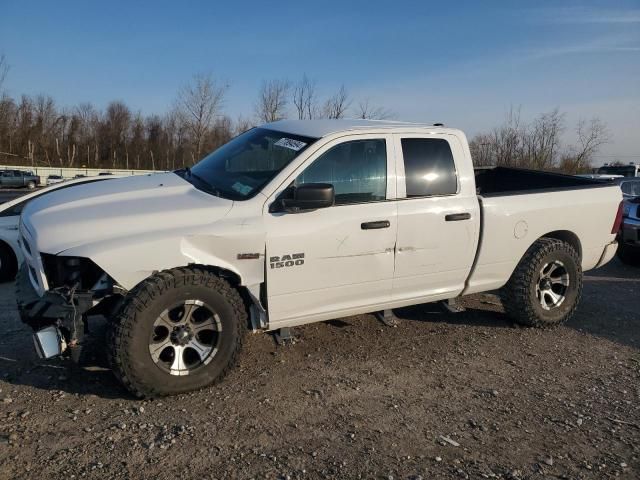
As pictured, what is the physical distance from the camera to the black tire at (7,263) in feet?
21.8

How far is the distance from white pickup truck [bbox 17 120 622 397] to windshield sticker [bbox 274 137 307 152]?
2cm

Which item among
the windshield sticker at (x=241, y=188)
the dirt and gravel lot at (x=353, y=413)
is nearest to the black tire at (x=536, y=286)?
the dirt and gravel lot at (x=353, y=413)

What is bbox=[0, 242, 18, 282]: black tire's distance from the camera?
6.64 metres

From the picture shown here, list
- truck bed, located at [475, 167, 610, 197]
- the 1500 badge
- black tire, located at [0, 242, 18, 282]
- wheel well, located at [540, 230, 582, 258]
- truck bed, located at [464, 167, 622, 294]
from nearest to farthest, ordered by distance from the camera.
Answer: the 1500 badge < truck bed, located at [464, 167, 622, 294] < wheel well, located at [540, 230, 582, 258] < truck bed, located at [475, 167, 610, 197] < black tire, located at [0, 242, 18, 282]

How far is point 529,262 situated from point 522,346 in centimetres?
84

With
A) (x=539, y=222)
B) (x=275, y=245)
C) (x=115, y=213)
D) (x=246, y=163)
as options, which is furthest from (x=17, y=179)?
(x=539, y=222)

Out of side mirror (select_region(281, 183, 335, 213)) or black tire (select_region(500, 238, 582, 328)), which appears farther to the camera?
black tire (select_region(500, 238, 582, 328))

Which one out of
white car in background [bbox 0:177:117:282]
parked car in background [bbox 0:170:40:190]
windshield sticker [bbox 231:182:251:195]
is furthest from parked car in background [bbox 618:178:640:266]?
parked car in background [bbox 0:170:40:190]

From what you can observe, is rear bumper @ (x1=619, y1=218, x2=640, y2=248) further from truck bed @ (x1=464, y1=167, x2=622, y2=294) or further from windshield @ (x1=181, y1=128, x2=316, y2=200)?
windshield @ (x1=181, y1=128, x2=316, y2=200)

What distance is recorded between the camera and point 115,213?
3473 mm

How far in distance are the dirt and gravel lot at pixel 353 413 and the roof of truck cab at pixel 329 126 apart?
6.35ft

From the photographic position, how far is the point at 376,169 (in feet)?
13.6

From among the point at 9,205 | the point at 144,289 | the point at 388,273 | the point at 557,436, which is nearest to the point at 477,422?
the point at 557,436

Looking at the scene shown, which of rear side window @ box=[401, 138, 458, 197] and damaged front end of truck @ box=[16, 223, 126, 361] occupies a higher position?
rear side window @ box=[401, 138, 458, 197]
